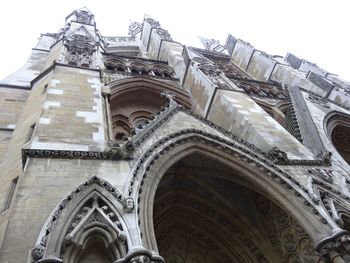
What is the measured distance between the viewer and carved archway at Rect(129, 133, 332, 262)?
5211 millimetres

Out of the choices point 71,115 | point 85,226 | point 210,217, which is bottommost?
point 210,217

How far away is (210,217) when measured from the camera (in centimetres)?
824

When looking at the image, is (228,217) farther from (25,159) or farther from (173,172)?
(25,159)

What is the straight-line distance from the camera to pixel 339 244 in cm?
528

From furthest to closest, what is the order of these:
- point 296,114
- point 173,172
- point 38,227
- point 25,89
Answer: point 25,89
point 296,114
point 173,172
point 38,227

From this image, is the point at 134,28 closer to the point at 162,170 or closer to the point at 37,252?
the point at 162,170

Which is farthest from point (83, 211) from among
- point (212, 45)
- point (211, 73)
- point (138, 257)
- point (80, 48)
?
point (212, 45)

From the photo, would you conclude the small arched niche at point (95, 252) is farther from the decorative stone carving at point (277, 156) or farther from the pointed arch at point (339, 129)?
the pointed arch at point (339, 129)

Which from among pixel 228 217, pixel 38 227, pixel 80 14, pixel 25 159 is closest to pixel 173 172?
pixel 228 217

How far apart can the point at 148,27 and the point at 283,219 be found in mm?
16417

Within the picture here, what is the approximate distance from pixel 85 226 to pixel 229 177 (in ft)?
13.8

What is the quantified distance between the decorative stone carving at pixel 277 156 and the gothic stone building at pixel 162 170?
0.02 meters

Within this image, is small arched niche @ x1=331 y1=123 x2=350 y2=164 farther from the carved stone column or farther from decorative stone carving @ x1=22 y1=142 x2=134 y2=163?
decorative stone carving @ x1=22 y1=142 x2=134 y2=163

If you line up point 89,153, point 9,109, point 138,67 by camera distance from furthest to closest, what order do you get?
1. point 138,67
2. point 9,109
3. point 89,153
